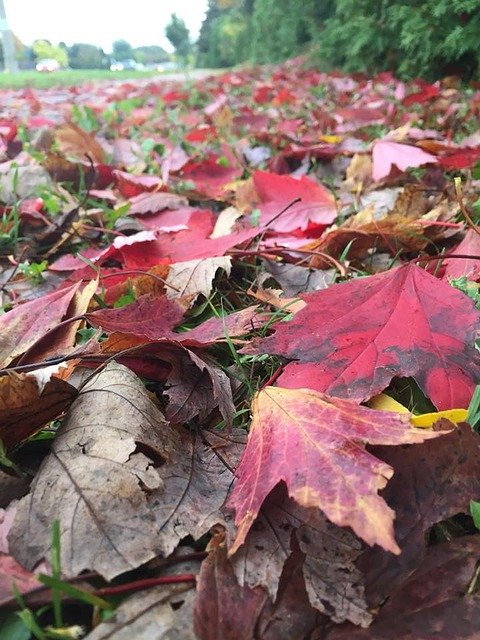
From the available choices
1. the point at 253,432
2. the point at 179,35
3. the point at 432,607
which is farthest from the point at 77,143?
the point at 179,35

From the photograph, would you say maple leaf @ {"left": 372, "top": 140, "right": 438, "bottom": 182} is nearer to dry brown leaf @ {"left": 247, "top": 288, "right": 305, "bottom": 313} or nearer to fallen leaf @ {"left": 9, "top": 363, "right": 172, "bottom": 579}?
dry brown leaf @ {"left": 247, "top": 288, "right": 305, "bottom": 313}

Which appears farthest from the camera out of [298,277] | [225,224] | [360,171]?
[360,171]

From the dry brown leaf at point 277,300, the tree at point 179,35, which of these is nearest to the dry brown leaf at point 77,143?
the dry brown leaf at point 277,300

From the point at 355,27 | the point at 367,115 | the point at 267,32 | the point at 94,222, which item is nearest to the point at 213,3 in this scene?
the point at 267,32

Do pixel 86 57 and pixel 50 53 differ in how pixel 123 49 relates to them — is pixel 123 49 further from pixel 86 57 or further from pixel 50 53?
pixel 50 53

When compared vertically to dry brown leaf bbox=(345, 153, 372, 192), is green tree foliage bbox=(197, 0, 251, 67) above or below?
above

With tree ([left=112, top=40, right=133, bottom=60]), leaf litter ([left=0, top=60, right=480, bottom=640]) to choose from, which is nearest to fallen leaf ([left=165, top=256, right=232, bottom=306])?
leaf litter ([left=0, top=60, right=480, bottom=640])
